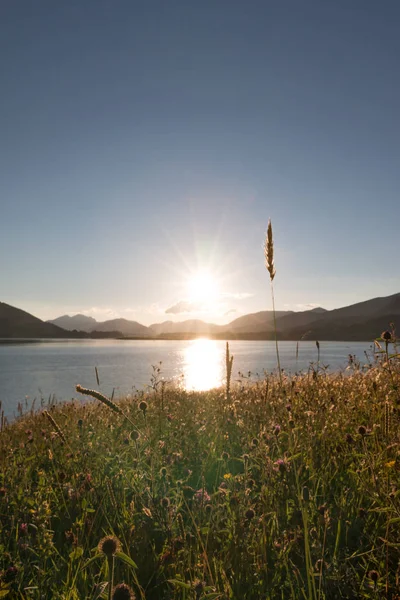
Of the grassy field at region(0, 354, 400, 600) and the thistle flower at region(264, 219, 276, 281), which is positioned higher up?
the thistle flower at region(264, 219, 276, 281)

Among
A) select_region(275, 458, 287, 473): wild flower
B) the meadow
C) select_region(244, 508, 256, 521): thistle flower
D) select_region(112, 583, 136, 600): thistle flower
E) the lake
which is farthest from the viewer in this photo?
the lake

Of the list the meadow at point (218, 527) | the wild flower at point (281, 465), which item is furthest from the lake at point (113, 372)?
the wild flower at point (281, 465)

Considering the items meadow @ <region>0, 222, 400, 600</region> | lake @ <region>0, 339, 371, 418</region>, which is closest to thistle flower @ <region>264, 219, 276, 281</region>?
meadow @ <region>0, 222, 400, 600</region>

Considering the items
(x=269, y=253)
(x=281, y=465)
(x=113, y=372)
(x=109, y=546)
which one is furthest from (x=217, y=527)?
(x=113, y=372)

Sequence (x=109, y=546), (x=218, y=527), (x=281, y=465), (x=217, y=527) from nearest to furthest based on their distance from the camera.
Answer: (x=109, y=546) < (x=217, y=527) < (x=218, y=527) < (x=281, y=465)

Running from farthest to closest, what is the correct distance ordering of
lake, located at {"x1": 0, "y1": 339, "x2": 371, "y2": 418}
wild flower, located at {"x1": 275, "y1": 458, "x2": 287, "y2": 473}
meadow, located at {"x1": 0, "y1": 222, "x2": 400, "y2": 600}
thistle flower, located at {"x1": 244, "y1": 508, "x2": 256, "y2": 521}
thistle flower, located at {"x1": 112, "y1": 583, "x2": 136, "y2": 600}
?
1. lake, located at {"x1": 0, "y1": 339, "x2": 371, "y2": 418}
2. wild flower, located at {"x1": 275, "y1": 458, "x2": 287, "y2": 473}
3. thistle flower, located at {"x1": 244, "y1": 508, "x2": 256, "y2": 521}
4. meadow, located at {"x1": 0, "y1": 222, "x2": 400, "y2": 600}
5. thistle flower, located at {"x1": 112, "y1": 583, "x2": 136, "y2": 600}

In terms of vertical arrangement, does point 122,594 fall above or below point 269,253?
below

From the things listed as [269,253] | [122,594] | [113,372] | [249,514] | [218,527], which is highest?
[269,253]

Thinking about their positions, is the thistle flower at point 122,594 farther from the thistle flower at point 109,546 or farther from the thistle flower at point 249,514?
the thistle flower at point 249,514

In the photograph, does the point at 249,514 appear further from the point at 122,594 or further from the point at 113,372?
the point at 113,372

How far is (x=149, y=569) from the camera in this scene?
106 inches

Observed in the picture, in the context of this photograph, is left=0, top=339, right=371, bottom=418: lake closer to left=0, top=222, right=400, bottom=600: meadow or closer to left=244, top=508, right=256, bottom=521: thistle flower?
left=0, top=222, right=400, bottom=600: meadow

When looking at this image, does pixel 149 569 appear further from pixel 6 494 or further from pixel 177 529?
pixel 6 494

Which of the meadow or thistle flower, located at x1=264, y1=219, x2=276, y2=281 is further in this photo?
thistle flower, located at x1=264, y1=219, x2=276, y2=281
